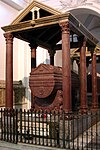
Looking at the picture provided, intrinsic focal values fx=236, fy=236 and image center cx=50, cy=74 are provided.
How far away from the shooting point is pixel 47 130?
5488 millimetres

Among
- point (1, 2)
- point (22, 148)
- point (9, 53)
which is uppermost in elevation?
point (1, 2)

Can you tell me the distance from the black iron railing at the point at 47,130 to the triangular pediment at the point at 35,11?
2.71 metres

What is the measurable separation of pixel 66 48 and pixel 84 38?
1.47 meters

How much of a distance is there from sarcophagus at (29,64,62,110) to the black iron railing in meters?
0.84

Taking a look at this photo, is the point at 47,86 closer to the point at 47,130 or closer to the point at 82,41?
the point at 47,130

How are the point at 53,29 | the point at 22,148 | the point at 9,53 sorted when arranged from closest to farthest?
the point at 22,148 → the point at 9,53 → the point at 53,29

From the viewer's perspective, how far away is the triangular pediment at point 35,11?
21.2ft

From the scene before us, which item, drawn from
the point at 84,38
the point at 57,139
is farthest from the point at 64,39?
→ the point at 57,139

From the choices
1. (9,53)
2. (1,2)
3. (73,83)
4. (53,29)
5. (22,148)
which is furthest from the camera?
(1,2)

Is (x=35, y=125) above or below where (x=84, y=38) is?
below

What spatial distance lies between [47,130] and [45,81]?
5.18ft

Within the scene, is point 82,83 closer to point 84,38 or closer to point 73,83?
point 73,83

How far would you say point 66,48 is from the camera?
5965mm

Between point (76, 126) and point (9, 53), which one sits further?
point (9, 53)
